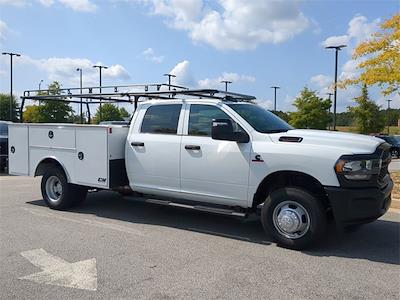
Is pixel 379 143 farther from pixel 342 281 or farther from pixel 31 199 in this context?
pixel 31 199

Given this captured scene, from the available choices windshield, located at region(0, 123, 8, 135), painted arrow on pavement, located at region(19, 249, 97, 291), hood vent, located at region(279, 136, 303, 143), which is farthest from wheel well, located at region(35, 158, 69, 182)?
windshield, located at region(0, 123, 8, 135)

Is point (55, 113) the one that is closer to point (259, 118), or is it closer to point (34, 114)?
point (34, 114)

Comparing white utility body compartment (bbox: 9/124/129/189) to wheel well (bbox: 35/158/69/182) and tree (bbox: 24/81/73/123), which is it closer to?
wheel well (bbox: 35/158/69/182)

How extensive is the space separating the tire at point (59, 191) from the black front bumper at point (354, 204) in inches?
188

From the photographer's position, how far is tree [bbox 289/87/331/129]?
41.2m

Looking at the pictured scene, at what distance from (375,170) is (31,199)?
7030 millimetres

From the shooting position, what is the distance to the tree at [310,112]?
4122 centimetres

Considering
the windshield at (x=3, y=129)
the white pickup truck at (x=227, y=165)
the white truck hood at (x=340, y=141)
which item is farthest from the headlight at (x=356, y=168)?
the windshield at (x=3, y=129)

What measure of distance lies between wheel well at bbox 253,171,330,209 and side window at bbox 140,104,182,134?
1714 millimetres

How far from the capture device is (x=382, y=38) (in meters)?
12.2

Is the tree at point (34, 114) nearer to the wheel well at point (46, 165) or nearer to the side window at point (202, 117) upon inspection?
the wheel well at point (46, 165)

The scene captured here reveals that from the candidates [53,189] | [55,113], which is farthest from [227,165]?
[55,113]

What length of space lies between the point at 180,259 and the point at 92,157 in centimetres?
309

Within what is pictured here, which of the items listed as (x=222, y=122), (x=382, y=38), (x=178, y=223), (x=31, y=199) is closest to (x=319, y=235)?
(x=222, y=122)
